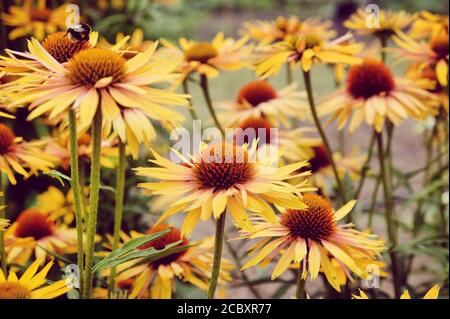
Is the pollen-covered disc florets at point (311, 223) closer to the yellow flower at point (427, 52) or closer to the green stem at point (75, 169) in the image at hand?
the green stem at point (75, 169)

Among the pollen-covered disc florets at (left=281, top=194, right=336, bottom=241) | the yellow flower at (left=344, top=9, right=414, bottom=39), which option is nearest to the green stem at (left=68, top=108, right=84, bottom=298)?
the pollen-covered disc florets at (left=281, top=194, right=336, bottom=241)

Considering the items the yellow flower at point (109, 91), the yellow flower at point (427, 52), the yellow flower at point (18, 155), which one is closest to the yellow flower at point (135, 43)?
the yellow flower at point (18, 155)

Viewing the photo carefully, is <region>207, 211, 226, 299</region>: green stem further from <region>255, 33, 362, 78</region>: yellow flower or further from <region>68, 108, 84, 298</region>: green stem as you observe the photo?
<region>255, 33, 362, 78</region>: yellow flower

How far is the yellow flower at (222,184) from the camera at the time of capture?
0.63 metres

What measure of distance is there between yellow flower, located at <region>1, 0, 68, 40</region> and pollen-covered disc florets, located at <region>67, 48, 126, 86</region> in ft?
2.84

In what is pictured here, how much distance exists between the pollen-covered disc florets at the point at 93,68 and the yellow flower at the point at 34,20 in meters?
0.87

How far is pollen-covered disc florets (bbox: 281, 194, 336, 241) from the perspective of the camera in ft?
2.42

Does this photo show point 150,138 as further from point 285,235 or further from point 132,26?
point 132,26

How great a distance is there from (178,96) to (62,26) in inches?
40.3

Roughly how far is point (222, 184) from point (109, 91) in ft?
0.50

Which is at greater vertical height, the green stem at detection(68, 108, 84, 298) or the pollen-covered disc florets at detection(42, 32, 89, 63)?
the pollen-covered disc florets at detection(42, 32, 89, 63)

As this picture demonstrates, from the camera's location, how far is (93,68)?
63 cm

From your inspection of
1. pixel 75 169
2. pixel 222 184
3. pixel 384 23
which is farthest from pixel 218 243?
pixel 384 23
